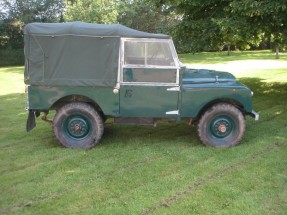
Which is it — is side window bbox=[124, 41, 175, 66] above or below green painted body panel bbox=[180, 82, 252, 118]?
above

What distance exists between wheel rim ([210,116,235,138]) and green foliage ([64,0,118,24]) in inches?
782

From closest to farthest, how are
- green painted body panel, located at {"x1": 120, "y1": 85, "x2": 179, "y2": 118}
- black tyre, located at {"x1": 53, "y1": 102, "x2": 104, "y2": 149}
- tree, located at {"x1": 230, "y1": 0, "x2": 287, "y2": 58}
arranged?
green painted body panel, located at {"x1": 120, "y1": 85, "x2": 179, "y2": 118}
black tyre, located at {"x1": 53, "y1": 102, "x2": 104, "y2": 149}
tree, located at {"x1": 230, "y1": 0, "x2": 287, "y2": 58}

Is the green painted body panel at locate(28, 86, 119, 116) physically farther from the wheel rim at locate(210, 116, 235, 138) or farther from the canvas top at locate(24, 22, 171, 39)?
the wheel rim at locate(210, 116, 235, 138)

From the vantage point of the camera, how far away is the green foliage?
2466cm

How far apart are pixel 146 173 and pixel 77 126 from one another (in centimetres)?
166

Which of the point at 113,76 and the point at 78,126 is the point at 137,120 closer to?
the point at 113,76

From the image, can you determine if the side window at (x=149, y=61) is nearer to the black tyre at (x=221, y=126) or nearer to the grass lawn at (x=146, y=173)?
the black tyre at (x=221, y=126)

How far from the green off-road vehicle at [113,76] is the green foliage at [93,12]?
19.4 metres

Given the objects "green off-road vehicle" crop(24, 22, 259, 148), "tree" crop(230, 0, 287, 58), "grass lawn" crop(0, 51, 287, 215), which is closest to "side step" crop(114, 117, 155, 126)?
"green off-road vehicle" crop(24, 22, 259, 148)

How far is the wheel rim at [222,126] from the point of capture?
6.08m

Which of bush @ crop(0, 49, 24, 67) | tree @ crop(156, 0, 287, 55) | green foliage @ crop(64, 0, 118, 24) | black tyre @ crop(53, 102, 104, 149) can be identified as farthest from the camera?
bush @ crop(0, 49, 24, 67)

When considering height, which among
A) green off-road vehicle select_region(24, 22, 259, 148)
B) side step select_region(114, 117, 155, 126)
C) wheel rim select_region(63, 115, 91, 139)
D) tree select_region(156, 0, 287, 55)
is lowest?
wheel rim select_region(63, 115, 91, 139)

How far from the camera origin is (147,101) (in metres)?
5.90

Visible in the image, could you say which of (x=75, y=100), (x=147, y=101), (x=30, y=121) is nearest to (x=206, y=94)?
Answer: (x=147, y=101)
